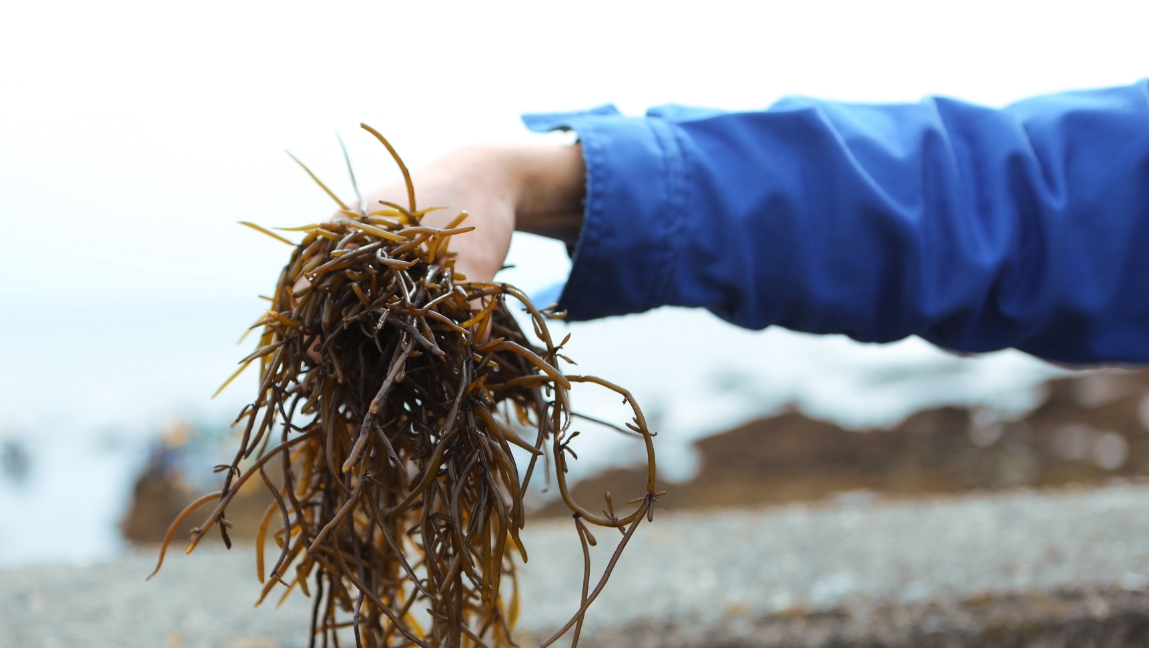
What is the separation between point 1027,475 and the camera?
111 inches

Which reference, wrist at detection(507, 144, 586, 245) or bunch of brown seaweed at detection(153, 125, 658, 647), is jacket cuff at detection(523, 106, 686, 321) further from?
bunch of brown seaweed at detection(153, 125, 658, 647)

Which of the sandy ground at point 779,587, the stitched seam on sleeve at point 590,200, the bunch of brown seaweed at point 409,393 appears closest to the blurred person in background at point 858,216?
the stitched seam on sleeve at point 590,200

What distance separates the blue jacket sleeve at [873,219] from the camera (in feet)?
2.31

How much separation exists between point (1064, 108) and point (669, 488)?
209cm

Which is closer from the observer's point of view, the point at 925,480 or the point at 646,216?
the point at 646,216

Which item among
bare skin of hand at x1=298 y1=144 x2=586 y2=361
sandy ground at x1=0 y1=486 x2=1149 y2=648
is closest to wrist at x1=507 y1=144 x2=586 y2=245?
bare skin of hand at x1=298 y1=144 x2=586 y2=361

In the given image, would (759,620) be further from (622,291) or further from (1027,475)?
(1027,475)

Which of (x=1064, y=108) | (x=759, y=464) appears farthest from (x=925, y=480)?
(x=1064, y=108)

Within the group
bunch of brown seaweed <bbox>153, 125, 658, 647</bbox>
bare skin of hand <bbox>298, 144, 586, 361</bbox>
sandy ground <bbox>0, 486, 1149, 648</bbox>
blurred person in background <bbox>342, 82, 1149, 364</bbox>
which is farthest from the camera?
sandy ground <bbox>0, 486, 1149, 648</bbox>

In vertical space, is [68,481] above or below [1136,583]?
below

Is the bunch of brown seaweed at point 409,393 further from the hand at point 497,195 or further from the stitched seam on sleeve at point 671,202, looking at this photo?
the stitched seam on sleeve at point 671,202

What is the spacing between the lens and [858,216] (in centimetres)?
72

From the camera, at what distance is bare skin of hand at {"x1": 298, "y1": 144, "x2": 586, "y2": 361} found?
602 mm

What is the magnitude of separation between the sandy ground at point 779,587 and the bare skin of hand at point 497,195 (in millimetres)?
707
